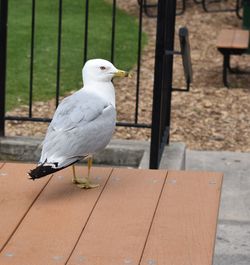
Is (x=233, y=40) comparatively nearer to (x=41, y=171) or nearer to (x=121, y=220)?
(x=41, y=171)

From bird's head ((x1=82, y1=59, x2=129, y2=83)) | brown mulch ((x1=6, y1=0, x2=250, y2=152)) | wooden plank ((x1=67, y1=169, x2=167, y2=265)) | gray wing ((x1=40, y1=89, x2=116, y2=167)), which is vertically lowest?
brown mulch ((x1=6, y1=0, x2=250, y2=152))

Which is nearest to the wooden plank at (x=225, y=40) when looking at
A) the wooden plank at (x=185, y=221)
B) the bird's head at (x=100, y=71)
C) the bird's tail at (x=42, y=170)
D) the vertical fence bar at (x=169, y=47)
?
the vertical fence bar at (x=169, y=47)

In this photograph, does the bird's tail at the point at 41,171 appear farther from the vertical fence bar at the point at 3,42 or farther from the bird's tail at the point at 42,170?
the vertical fence bar at the point at 3,42

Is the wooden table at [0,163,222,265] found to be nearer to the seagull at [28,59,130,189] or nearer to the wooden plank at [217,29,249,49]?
the seagull at [28,59,130,189]

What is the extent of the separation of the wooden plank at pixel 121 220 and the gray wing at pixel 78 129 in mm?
172

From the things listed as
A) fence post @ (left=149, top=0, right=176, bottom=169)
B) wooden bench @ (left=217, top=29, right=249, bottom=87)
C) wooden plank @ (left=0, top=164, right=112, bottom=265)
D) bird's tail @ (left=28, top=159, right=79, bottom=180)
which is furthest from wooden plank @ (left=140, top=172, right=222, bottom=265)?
wooden bench @ (left=217, top=29, right=249, bottom=87)

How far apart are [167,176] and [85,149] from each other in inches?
13.4

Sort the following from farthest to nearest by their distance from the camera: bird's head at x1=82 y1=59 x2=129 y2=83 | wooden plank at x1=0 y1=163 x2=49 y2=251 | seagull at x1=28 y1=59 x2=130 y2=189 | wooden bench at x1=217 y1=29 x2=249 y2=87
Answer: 1. wooden bench at x1=217 y1=29 x2=249 y2=87
2. bird's head at x1=82 y1=59 x2=129 y2=83
3. seagull at x1=28 y1=59 x2=130 y2=189
4. wooden plank at x1=0 y1=163 x2=49 y2=251

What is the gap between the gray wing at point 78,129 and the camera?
3.82 m

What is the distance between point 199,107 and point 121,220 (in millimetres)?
A: 5301

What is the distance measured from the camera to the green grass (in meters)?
9.12

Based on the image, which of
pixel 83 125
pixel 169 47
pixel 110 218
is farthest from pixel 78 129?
pixel 169 47

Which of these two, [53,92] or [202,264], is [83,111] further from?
[53,92]

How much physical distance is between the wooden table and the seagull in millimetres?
118
